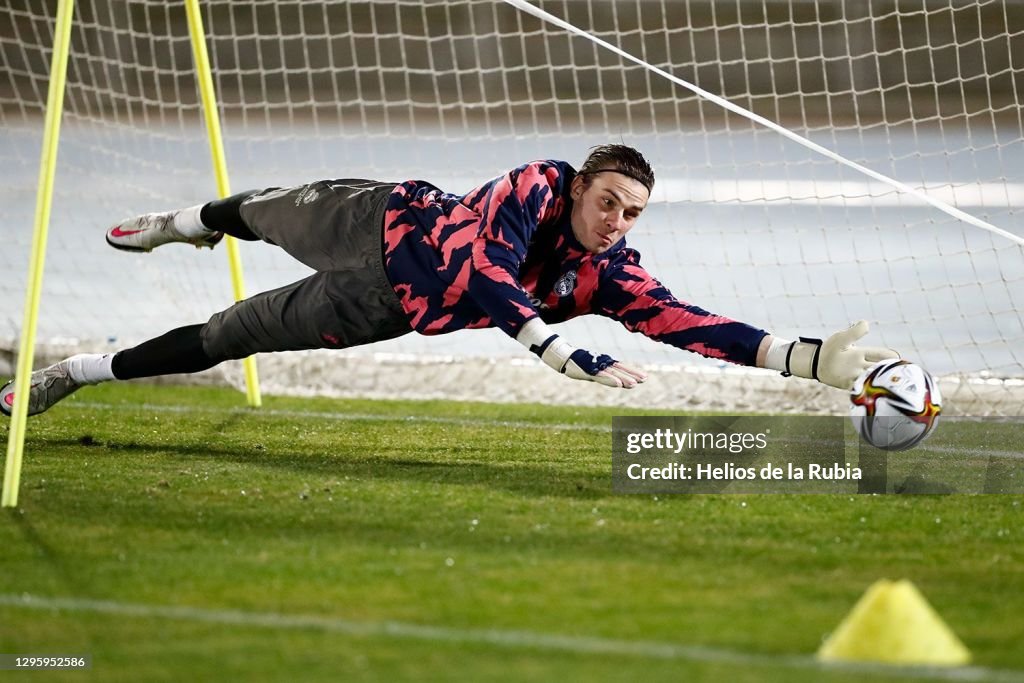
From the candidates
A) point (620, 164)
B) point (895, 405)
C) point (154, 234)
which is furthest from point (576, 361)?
point (154, 234)

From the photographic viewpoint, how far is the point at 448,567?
3.18m

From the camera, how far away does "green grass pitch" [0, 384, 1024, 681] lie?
246cm

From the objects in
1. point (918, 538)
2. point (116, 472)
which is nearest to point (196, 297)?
point (116, 472)

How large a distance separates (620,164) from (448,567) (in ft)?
6.03

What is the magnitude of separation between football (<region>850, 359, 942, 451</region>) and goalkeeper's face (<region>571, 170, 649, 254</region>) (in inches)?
38.3

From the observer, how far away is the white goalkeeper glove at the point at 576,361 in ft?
13.1

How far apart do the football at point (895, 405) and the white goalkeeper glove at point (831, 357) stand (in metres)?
0.13

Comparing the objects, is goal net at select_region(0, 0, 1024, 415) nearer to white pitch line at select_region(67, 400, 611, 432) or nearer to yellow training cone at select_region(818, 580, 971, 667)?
white pitch line at select_region(67, 400, 611, 432)

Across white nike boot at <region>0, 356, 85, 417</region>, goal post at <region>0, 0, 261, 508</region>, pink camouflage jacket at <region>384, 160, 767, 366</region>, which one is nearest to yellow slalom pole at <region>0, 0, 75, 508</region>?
goal post at <region>0, 0, 261, 508</region>

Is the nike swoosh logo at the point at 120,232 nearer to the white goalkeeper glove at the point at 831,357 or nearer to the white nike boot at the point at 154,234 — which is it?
the white nike boot at the point at 154,234

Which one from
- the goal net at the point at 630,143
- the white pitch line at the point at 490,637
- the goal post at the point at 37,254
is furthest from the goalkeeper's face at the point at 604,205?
the goal net at the point at 630,143

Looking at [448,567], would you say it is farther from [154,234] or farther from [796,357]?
[154,234]

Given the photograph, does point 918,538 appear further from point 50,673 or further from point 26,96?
point 26,96

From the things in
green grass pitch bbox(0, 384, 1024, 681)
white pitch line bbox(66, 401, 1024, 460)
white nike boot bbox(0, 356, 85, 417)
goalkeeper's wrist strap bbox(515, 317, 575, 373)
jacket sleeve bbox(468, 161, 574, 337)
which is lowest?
white pitch line bbox(66, 401, 1024, 460)
